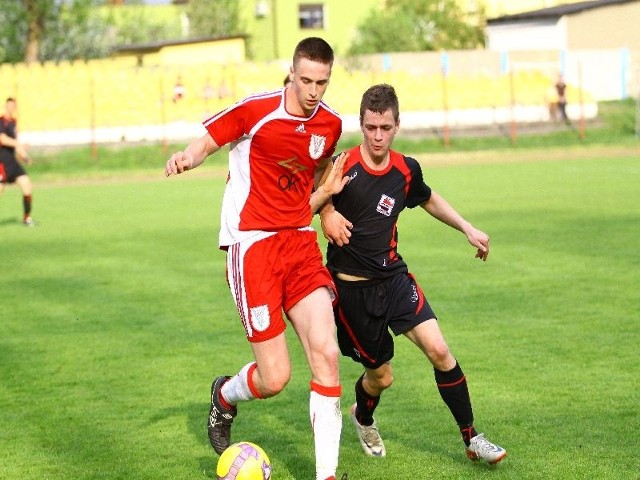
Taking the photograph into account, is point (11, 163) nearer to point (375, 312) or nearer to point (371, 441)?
point (371, 441)

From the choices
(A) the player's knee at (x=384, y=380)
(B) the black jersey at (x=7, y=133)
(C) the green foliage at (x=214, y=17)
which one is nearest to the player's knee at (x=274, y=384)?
(A) the player's knee at (x=384, y=380)

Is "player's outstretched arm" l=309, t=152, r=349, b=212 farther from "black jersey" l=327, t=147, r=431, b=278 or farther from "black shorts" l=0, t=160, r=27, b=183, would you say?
"black shorts" l=0, t=160, r=27, b=183

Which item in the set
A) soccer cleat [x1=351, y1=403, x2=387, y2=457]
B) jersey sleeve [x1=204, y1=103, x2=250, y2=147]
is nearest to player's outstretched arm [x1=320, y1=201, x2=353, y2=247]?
jersey sleeve [x1=204, y1=103, x2=250, y2=147]

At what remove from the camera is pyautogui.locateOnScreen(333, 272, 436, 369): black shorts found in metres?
6.98

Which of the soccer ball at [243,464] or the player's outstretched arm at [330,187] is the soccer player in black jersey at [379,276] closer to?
the player's outstretched arm at [330,187]

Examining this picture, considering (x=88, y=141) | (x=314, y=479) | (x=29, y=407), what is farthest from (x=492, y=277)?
(x=88, y=141)

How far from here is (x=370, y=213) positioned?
23.3 ft

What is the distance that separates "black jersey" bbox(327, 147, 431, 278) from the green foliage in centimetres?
7231

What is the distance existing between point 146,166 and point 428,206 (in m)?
32.2

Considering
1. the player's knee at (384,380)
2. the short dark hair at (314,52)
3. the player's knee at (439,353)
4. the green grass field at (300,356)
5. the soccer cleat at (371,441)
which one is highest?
the short dark hair at (314,52)

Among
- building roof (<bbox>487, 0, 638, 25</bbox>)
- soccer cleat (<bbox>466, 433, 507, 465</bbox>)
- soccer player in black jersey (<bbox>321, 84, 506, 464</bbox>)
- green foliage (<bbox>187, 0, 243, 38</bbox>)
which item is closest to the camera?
soccer cleat (<bbox>466, 433, 507, 465</bbox>)

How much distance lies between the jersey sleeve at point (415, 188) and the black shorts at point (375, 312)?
0.43 metres

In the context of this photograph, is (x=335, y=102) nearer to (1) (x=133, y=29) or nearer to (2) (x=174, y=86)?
(2) (x=174, y=86)

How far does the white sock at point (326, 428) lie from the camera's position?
6.34 metres
